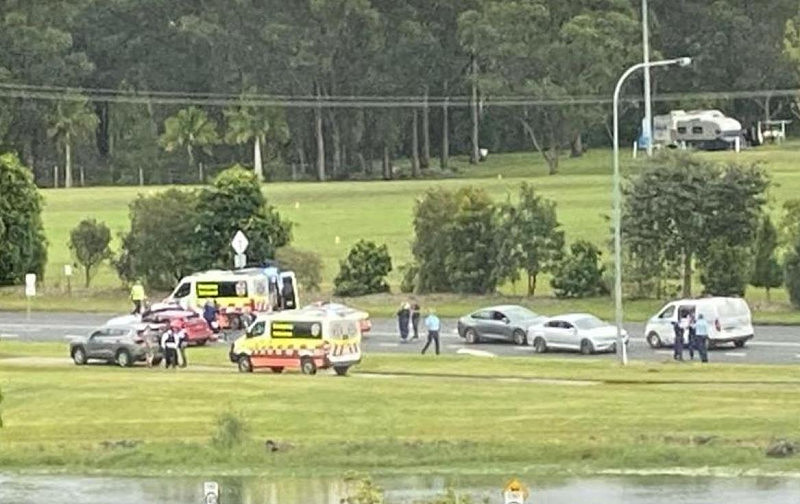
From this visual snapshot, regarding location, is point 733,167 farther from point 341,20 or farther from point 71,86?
point 71,86

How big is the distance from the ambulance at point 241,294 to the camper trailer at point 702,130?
180 feet

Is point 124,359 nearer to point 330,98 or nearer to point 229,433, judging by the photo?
point 229,433

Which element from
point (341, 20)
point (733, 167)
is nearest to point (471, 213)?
point (733, 167)

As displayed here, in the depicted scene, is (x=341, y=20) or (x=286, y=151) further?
(x=286, y=151)

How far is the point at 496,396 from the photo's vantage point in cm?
4166

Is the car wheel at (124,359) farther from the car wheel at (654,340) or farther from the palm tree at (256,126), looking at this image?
the palm tree at (256,126)

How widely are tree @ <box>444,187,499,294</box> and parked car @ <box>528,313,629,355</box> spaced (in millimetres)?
14456

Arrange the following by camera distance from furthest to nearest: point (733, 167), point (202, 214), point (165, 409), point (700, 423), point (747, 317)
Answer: point (202, 214), point (733, 167), point (747, 317), point (165, 409), point (700, 423)

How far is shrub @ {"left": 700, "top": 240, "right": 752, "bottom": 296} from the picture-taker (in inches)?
2623

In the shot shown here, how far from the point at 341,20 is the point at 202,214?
57707 millimetres

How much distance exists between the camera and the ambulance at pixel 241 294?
65125 millimetres

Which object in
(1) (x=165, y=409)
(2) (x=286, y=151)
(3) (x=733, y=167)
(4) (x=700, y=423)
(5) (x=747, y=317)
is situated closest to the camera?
(4) (x=700, y=423)

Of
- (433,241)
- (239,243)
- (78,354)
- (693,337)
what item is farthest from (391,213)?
(693,337)

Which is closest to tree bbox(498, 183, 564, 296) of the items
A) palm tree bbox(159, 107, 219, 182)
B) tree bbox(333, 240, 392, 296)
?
tree bbox(333, 240, 392, 296)
